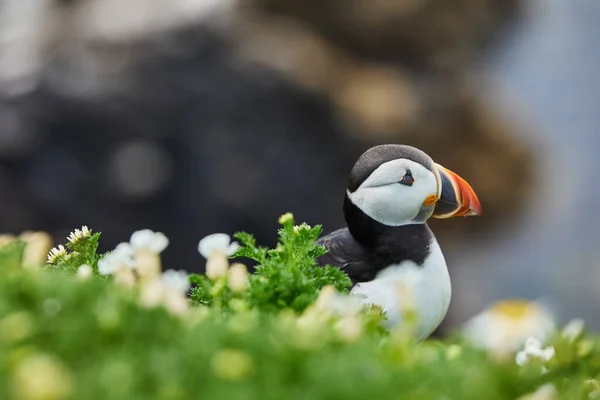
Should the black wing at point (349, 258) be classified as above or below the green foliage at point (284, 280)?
above

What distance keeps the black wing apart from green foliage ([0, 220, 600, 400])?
506mm

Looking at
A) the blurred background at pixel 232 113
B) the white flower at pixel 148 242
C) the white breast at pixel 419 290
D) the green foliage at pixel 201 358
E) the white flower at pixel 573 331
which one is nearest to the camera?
the green foliage at pixel 201 358

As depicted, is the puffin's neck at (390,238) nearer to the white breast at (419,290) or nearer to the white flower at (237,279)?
the white breast at (419,290)

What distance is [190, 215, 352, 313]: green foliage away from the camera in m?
1.10

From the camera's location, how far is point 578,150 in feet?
26.0

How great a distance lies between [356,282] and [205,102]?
331 cm

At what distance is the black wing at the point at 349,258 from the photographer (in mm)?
1516

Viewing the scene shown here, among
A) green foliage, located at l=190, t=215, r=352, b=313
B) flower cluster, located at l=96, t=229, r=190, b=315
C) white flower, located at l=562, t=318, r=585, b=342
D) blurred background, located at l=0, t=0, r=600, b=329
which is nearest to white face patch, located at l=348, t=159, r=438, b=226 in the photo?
green foliage, located at l=190, t=215, r=352, b=313

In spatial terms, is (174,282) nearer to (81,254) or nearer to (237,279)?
(237,279)

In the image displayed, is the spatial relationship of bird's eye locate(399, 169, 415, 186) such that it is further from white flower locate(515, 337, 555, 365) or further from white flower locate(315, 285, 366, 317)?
white flower locate(315, 285, 366, 317)

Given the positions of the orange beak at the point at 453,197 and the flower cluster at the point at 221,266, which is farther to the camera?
the orange beak at the point at 453,197

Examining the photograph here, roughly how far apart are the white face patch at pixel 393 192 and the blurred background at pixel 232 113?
10.3 feet

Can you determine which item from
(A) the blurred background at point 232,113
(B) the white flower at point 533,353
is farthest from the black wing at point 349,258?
(A) the blurred background at point 232,113

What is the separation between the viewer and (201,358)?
2.42 feet
